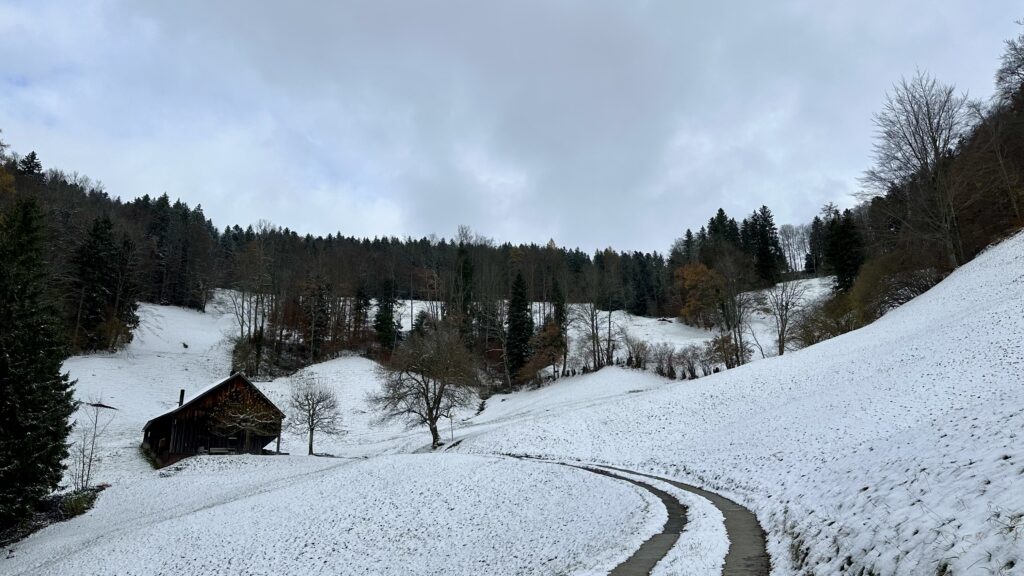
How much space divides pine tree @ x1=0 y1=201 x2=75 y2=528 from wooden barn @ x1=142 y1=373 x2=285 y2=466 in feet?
44.4

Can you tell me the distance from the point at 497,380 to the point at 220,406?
3256cm

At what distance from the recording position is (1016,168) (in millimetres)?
36812

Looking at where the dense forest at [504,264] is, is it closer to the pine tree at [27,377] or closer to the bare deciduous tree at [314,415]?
the pine tree at [27,377]

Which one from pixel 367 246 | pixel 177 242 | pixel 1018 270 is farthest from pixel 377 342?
pixel 1018 270

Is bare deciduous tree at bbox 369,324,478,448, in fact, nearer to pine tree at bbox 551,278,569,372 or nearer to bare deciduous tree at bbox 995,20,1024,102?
pine tree at bbox 551,278,569,372

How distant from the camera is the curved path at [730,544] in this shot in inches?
351

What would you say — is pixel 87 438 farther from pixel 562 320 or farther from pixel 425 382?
pixel 562 320

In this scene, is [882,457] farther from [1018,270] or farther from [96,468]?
[96,468]

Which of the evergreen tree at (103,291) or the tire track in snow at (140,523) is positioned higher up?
the evergreen tree at (103,291)

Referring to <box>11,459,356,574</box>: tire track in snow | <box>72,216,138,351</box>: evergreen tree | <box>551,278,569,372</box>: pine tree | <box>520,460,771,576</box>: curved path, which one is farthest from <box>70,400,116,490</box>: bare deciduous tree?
<box>551,278,569,372</box>: pine tree

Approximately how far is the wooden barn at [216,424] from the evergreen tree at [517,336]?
98.2ft

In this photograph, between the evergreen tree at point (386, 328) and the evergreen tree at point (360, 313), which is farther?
the evergreen tree at point (360, 313)

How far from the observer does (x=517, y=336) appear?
65.5 metres

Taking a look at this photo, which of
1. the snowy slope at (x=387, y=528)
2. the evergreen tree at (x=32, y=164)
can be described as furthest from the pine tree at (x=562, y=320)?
the evergreen tree at (x=32, y=164)
